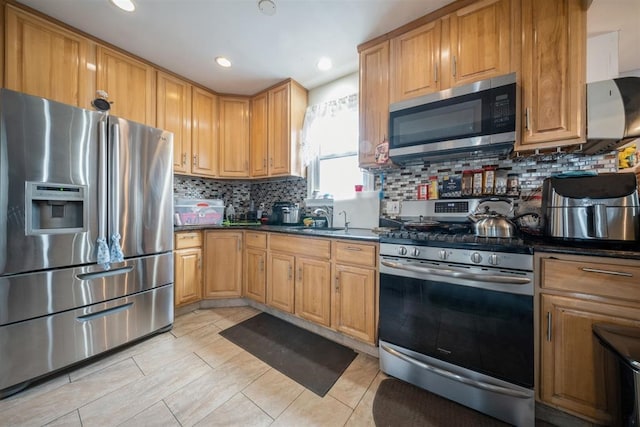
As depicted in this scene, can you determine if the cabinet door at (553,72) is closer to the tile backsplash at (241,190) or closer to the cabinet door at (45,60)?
the tile backsplash at (241,190)

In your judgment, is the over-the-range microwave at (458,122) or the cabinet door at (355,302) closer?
the over-the-range microwave at (458,122)

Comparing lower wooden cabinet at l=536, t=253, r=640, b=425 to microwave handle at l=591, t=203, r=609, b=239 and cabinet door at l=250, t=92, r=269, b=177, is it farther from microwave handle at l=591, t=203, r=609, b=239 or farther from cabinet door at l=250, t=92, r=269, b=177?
cabinet door at l=250, t=92, r=269, b=177

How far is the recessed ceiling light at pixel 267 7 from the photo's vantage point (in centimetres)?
162

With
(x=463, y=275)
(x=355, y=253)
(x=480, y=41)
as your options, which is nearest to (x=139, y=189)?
(x=355, y=253)

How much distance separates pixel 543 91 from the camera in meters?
1.41

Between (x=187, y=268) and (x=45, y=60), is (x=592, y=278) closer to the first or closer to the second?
(x=187, y=268)

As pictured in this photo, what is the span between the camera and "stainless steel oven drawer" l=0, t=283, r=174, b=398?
1312 mm

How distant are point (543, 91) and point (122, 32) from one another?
323 cm

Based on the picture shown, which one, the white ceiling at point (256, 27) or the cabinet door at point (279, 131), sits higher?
the white ceiling at point (256, 27)

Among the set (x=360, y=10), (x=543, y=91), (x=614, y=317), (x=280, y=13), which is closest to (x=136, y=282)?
(x=280, y=13)

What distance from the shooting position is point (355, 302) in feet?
5.62

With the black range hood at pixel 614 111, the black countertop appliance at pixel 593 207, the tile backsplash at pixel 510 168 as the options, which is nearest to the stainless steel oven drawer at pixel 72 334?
the tile backsplash at pixel 510 168

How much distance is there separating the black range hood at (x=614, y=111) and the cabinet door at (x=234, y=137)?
119 inches

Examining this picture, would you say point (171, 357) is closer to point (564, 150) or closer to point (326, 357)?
point (326, 357)
